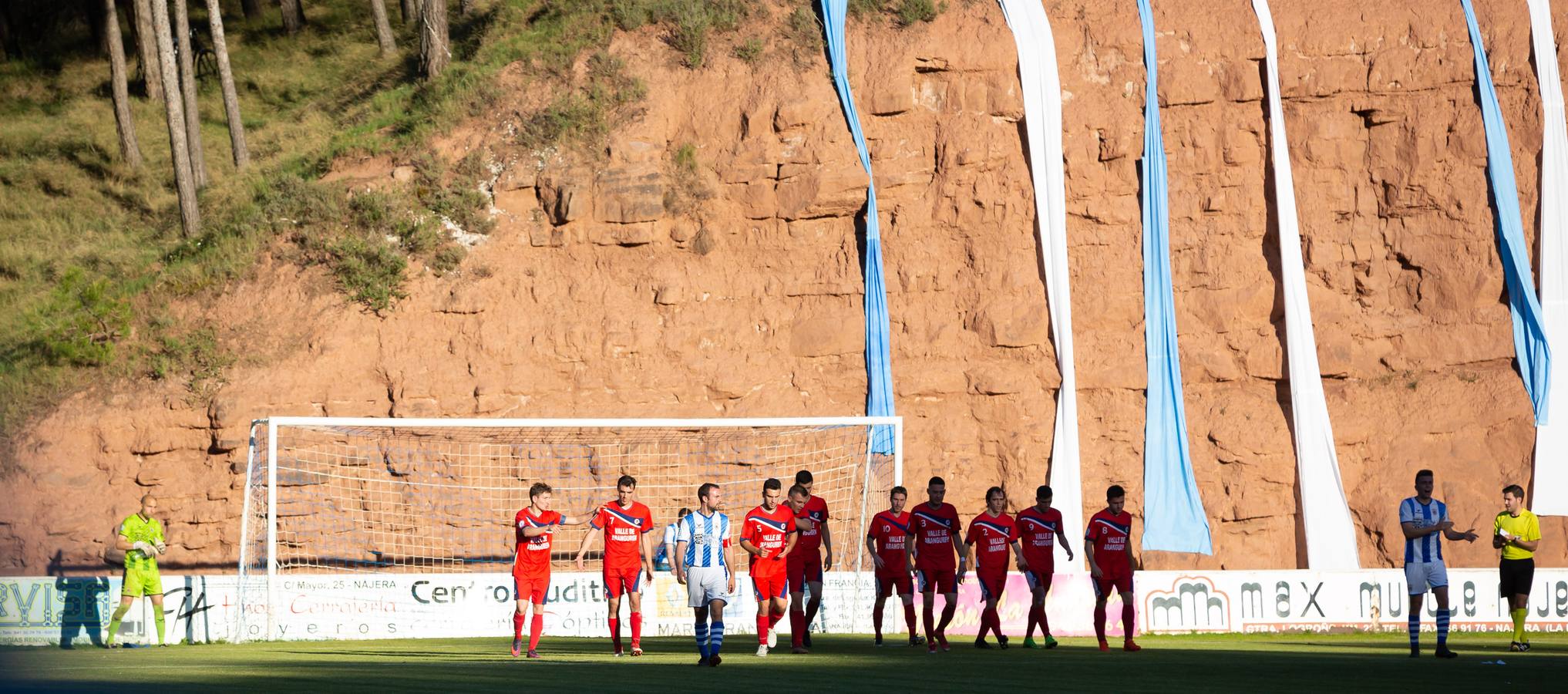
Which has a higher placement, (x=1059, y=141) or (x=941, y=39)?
(x=941, y=39)

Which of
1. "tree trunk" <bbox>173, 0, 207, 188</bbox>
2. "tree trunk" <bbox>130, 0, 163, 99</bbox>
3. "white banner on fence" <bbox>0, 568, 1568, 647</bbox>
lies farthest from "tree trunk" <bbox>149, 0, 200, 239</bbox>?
"white banner on fence" <bbox>0, 568, 1568, 647</bbox>

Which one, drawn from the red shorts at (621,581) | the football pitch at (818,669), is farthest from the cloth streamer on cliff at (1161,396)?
the red shorts at (621,581)

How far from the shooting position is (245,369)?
23844 millimetres

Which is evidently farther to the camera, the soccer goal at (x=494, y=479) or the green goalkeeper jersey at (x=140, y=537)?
the soccer goal at (x=494, y=479)

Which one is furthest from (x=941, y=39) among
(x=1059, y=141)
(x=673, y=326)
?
(x=673, y=326)

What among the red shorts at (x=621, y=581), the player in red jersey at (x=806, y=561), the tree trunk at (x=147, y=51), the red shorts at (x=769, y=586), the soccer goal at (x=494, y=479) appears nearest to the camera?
the red shorts at (x=769, y=586)

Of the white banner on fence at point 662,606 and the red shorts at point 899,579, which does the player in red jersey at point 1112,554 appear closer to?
the red shorts at point 899,579

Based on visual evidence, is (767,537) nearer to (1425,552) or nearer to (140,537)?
(1425,552)

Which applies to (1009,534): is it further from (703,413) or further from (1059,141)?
(1059,141)

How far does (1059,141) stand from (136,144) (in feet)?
61.7

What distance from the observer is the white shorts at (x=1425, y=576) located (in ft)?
46.1

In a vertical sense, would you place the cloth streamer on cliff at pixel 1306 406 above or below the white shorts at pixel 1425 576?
above

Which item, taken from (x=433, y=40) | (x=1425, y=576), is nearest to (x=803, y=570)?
(x=1425, y=576)

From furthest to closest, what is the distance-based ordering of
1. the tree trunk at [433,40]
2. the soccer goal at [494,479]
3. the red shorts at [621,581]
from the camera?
the tree trunk at [433,40]
the soccer goal at [494,479]
the red shorts at [621,581]
